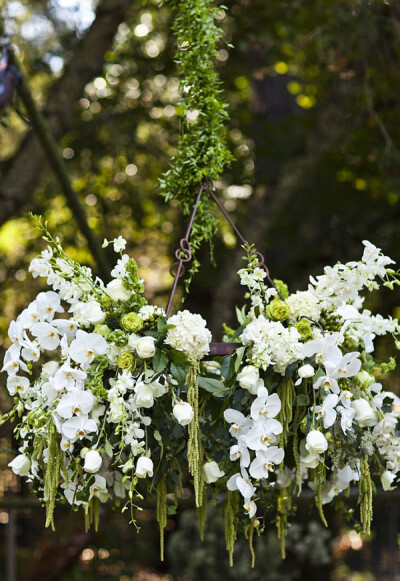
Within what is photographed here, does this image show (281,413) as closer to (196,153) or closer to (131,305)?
(131,305)

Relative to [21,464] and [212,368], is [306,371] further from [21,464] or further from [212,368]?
[21,464]

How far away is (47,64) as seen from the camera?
4.18 meters

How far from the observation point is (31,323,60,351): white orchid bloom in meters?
1.22

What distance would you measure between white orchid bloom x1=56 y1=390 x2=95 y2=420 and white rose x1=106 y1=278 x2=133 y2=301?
0.67 feet

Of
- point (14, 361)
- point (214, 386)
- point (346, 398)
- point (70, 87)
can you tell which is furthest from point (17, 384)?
point (70, 87)

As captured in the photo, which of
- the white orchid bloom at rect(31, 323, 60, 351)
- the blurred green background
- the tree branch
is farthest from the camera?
the blurred green background

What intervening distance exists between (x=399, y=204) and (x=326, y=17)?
131 cm

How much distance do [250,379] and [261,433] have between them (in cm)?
9

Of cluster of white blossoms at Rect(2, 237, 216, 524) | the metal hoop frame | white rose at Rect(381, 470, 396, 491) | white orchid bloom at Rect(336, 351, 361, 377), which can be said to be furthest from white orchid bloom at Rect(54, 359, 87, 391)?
white rose at Rect(381, 470, 396, 491)

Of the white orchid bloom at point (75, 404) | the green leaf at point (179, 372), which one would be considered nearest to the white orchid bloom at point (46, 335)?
the white orchid bloom at point (75, 404)

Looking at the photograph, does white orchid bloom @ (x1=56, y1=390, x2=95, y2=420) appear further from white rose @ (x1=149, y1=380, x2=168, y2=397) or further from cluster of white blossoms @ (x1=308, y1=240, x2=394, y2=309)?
cluster of white blossoms @ (x1=308, y1=240, x2=394, y2=309)

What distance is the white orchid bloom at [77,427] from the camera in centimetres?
114

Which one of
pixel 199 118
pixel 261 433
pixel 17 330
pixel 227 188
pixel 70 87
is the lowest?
pixel 261 433

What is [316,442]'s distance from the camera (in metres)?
1.13
